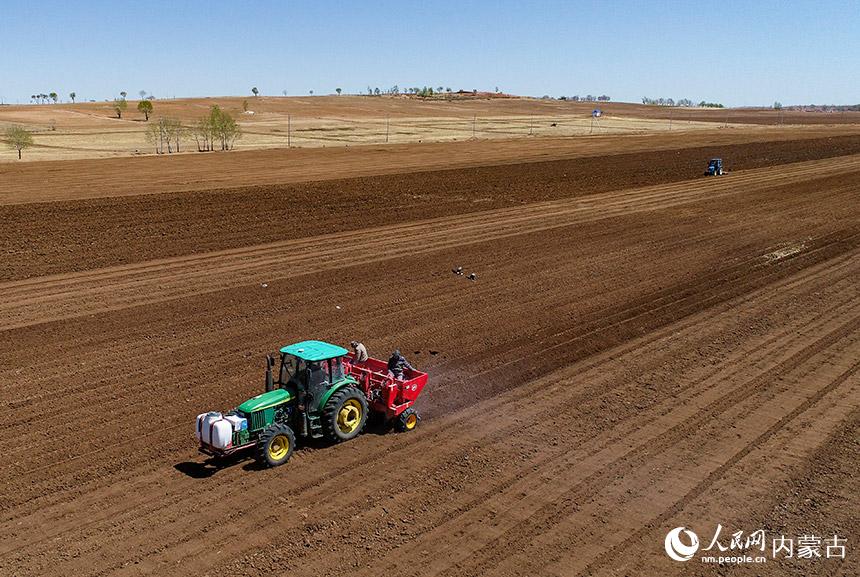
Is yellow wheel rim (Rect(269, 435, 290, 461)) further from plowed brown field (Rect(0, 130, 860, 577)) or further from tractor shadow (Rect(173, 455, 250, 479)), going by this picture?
tractor shadow (Rect(173, 455, 250, 479))

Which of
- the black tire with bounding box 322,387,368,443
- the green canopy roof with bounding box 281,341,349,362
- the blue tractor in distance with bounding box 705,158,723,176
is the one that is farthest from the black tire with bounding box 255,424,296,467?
the blue tractor in distance with bounding box 705,158,723,176

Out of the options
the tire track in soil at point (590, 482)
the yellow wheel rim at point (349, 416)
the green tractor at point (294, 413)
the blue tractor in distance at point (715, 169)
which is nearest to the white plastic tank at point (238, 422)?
the green tractor at point (294, 413)

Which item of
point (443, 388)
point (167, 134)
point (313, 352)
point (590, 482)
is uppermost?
point (167, 134)

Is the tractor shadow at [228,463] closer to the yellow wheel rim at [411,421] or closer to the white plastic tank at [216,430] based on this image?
the white plastic tank at [216,430]

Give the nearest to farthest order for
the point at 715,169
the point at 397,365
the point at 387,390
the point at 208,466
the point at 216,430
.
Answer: the point at 216,430 < the point at 208,466 < the point at 387,390 < the point at 397,365 < the point at 715,169

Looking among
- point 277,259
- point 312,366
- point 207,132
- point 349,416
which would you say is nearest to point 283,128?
point 207,132

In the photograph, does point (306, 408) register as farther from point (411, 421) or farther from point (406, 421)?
point (411, 421)

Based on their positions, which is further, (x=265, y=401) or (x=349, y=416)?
(x=349, y=416)

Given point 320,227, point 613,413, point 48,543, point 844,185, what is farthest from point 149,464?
point 844,185
